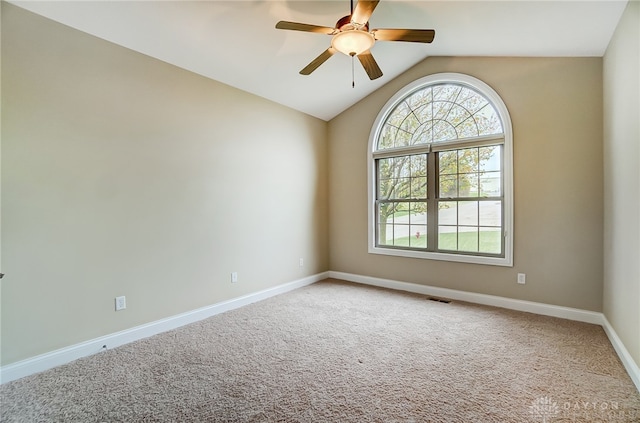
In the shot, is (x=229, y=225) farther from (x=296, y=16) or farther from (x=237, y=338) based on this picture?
(x=296, y=16)

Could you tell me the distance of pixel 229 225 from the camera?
3670 mm

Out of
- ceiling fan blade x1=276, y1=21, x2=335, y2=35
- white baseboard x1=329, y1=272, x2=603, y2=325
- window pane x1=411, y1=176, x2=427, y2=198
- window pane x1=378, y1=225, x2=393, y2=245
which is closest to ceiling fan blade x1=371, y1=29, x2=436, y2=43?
ceiling fan blade x1=276, y1=21, x2=335, y2=35

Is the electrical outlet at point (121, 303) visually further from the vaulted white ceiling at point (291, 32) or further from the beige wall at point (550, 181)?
the beige wall at point (550, 181)

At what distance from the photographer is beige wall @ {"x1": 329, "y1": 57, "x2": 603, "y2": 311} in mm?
3082

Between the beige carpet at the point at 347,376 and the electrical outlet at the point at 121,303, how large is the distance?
13.9 inches

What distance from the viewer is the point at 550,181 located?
330 centimetres

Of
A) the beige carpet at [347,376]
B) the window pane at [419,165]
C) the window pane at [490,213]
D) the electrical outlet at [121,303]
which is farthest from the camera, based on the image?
the window pane at [419,165]

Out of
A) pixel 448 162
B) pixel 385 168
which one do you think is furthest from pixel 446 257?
pixel 385 168

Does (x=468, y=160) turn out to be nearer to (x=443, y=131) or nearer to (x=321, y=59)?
(x=443, y=131)

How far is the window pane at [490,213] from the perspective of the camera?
3718mm

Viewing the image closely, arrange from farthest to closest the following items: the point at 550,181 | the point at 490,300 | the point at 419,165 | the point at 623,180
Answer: the point at 419,165
the point at 490,300
the point at 550,181
the point at 623,180

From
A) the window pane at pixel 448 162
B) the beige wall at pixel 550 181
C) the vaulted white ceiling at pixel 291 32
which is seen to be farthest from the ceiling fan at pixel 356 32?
the window pane at pixel 448 162

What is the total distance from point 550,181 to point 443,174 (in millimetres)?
1208

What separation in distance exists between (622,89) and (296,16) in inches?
115
